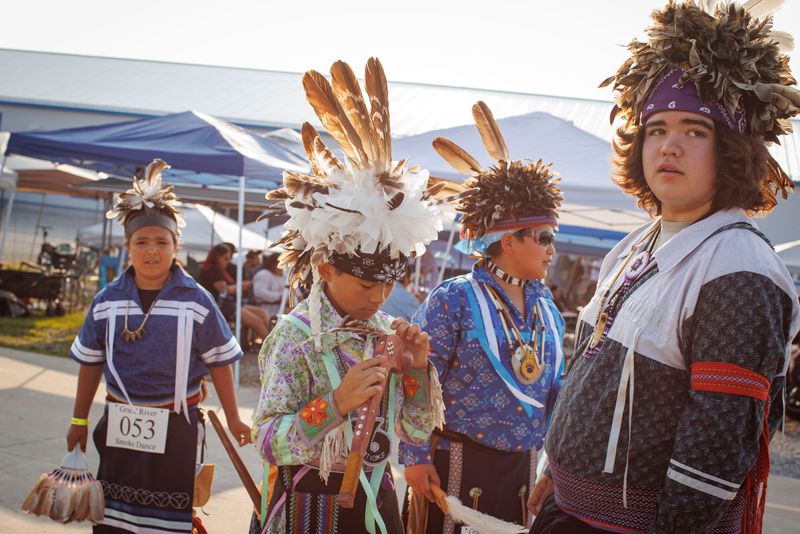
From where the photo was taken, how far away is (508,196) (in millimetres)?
3549

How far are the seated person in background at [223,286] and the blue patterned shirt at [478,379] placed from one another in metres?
8.70

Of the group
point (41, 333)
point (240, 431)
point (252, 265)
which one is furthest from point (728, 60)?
point (252, 265)

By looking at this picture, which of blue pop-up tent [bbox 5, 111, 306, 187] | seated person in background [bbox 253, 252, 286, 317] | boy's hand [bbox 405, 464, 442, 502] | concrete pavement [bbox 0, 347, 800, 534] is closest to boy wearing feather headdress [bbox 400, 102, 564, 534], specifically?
boy's hand [bbox 405, 464, 442, 502]

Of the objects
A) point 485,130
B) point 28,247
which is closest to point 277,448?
point 485,130

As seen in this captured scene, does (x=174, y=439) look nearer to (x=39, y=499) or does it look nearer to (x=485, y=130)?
(x=39, y=499)

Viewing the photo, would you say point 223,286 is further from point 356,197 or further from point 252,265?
point 356,197

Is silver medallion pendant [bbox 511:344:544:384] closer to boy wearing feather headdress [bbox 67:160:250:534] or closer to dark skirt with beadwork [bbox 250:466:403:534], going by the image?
dark skirt with beadwork [bbox 250:466:403:534]

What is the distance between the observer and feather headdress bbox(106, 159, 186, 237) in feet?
12.7

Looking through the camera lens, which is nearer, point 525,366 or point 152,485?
point 525,366

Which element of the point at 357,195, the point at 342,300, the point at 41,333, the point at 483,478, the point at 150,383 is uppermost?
the point at 357,195

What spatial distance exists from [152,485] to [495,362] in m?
1.68

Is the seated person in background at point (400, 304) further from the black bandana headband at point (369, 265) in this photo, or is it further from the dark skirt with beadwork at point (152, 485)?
the black bandana headband at point (369, 265)

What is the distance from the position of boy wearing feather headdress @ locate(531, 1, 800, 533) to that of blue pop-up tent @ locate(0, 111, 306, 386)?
22.1ft

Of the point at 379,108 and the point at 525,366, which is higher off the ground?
the point at 379,108
